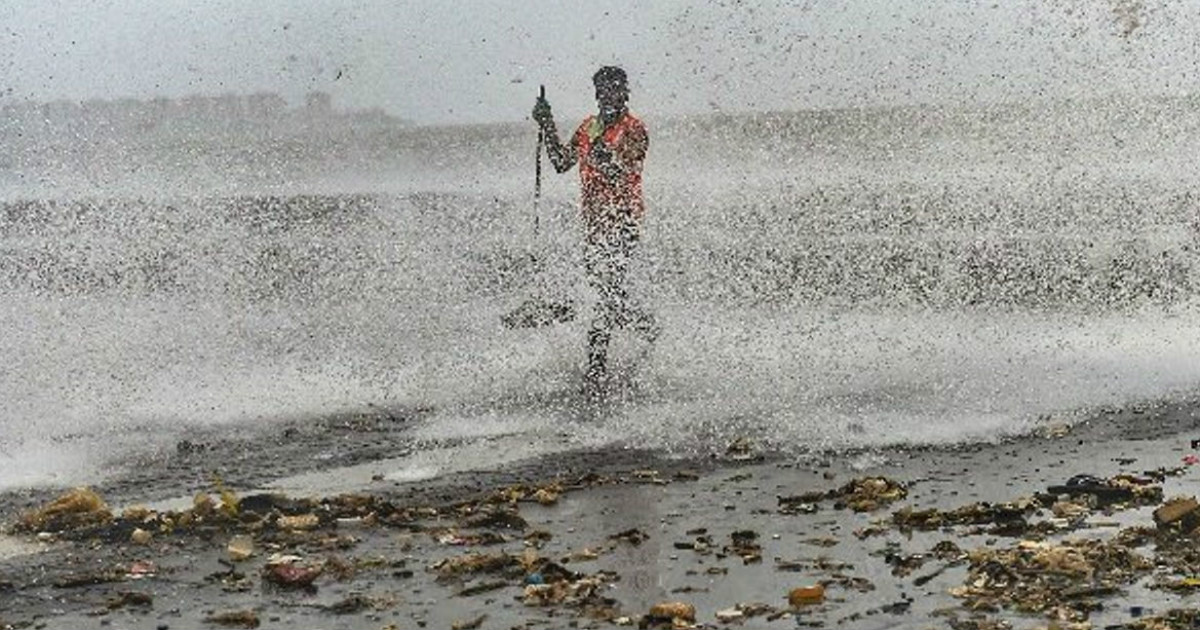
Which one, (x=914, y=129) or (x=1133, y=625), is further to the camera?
(x=914, y=129)

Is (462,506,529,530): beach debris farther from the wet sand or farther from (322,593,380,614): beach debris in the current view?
(322,593,380,614): beach debris

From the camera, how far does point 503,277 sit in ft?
75.6

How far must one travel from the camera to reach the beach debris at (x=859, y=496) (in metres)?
7.60

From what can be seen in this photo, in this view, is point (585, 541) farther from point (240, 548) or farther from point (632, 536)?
point (240, 548)

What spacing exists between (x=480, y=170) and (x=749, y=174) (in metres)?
11.8

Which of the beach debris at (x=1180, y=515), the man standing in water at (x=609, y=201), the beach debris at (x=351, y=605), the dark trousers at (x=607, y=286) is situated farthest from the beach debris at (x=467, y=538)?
the dark trousers at (x=607, y=286)

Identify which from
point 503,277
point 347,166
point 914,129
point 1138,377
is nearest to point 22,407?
point 1138,377

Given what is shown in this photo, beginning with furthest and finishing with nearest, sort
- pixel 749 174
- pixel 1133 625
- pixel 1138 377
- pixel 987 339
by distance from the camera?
pixel 749 174 < pixel 987 339 < pixel 1138 377 < pixel 1133 625

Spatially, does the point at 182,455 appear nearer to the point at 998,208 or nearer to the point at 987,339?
the point at 987,339

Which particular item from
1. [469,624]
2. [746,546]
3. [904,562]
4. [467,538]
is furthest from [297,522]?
[904,562]

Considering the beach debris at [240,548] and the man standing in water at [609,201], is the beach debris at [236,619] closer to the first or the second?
the beach debris at [240,548]

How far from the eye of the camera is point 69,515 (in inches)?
312

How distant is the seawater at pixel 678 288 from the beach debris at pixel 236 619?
12.7 feet

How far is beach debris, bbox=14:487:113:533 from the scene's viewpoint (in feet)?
25.8
